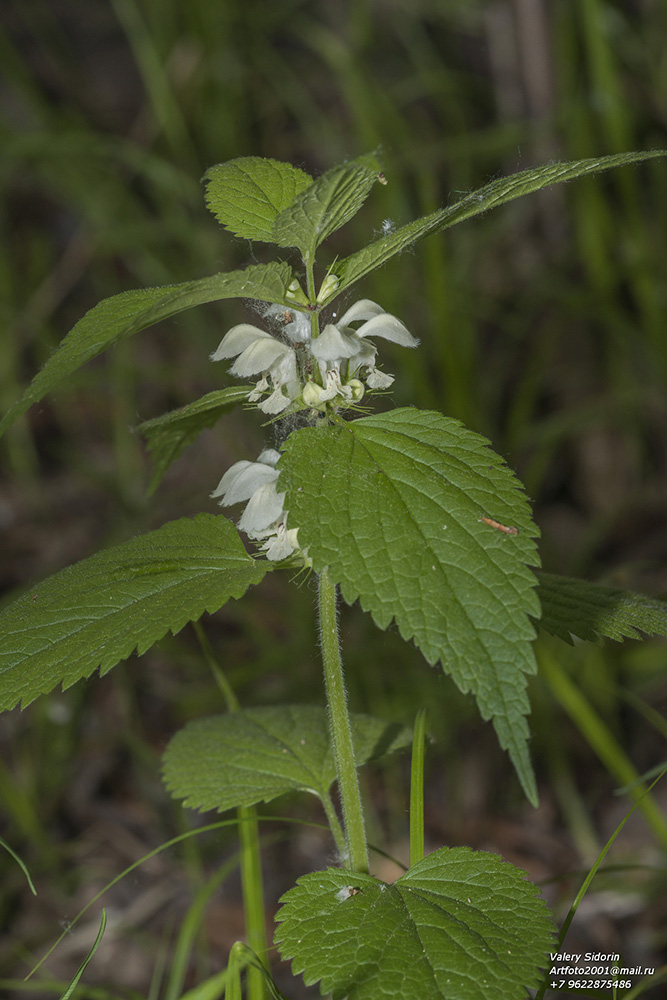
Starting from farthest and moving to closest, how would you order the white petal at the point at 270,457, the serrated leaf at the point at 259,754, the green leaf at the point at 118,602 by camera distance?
the serrated leaf at the point at 259,754, the white petal at the point at 270,457, the green leaf at the point at 118,602

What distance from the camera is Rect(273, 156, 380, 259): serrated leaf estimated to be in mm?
764

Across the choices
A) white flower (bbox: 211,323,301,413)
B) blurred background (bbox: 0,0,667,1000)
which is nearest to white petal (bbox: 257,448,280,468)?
white flower (bbox: 211,323,301,413)

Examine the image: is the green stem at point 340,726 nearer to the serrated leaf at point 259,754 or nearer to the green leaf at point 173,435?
the serrated leaf at point 259,754

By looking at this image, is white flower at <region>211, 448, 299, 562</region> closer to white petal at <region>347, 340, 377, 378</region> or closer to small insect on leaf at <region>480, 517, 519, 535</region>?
white petal at <region>347, 340, 377, 378</region>

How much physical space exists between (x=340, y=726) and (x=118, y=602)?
303 mm

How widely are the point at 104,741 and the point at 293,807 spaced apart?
64 centimetres

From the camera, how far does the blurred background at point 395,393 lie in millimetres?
2311

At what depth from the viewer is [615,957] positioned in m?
1.09

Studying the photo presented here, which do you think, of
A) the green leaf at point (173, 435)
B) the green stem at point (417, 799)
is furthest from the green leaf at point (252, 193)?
the green stem at point (417, 799)

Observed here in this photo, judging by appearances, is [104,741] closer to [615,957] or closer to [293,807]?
[293,807]

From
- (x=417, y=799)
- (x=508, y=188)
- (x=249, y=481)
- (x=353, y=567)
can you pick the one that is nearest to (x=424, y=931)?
(x=417, y=799)

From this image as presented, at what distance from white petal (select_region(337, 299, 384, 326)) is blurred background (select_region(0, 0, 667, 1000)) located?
56cm

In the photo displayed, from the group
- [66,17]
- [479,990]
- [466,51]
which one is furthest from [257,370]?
[66,17]

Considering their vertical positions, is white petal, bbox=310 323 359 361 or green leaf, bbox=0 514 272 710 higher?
white petal, bbox=310 323 359 361
